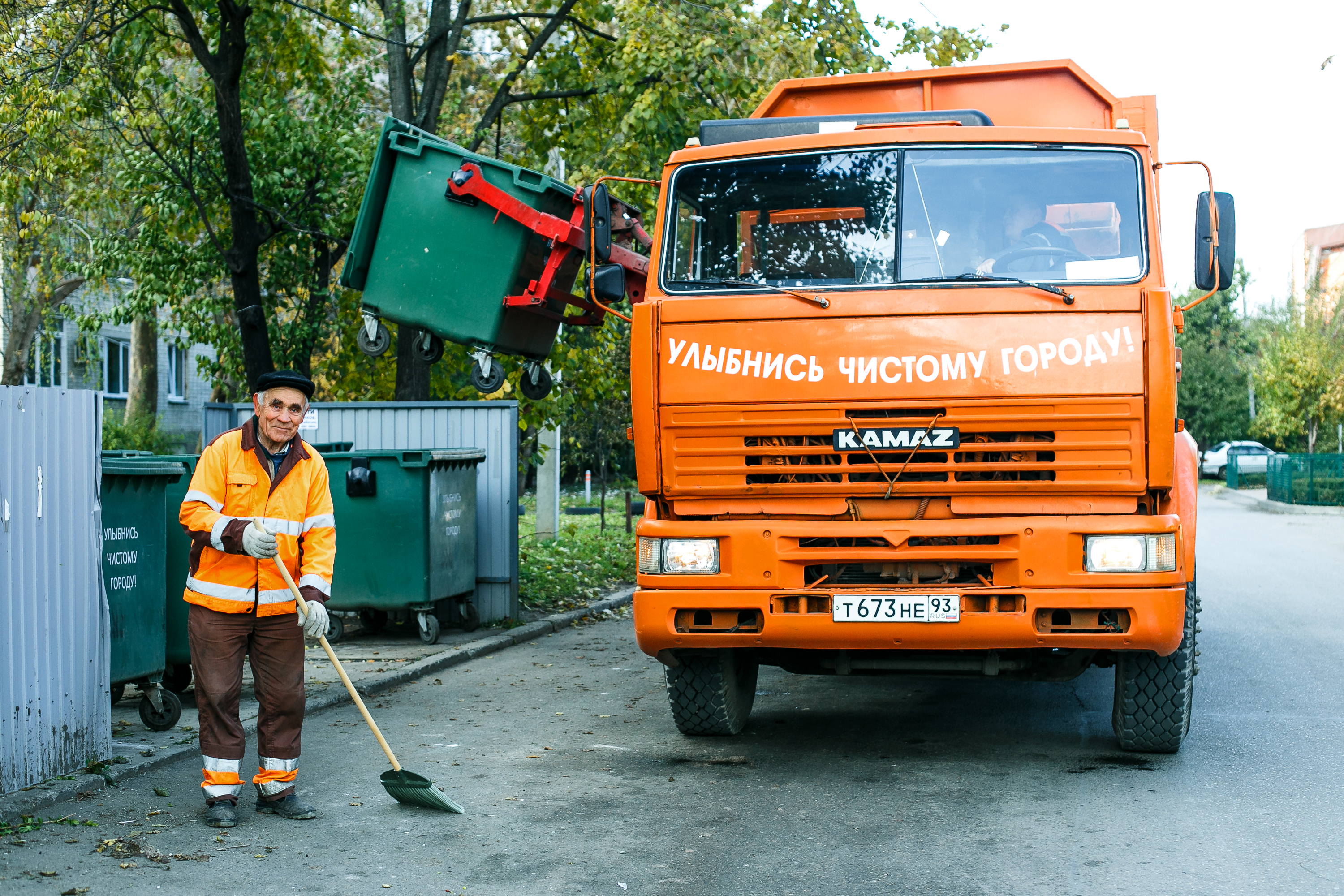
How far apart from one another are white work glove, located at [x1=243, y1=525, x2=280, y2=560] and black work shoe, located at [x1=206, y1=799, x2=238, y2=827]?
0.96 metres

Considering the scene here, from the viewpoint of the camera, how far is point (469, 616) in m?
10.6

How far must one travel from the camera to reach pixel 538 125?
14.4 metres

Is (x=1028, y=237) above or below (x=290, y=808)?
above

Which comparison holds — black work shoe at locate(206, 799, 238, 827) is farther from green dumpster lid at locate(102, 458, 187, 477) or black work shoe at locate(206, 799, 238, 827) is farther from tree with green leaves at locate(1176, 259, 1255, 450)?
tree with green leaves at locate(1176, 259, 1255, 450)

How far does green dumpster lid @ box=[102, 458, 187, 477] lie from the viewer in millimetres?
6395

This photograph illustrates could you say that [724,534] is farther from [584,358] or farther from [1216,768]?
[584,358]

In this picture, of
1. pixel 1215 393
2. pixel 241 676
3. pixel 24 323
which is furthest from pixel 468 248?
pixel 1215 393

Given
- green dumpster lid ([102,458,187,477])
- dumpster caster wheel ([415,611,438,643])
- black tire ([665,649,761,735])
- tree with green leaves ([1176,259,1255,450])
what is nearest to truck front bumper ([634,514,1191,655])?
black tire ([665,649,761,735])

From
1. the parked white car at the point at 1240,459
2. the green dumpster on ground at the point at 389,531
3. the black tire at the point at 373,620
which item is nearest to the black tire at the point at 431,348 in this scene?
the green dumpster on ground at the point at 389,531

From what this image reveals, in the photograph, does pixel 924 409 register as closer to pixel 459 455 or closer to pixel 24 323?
pixel 459 455

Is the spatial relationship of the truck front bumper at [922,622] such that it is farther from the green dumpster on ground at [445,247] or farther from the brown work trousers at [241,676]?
the green dumpster on ground at [445,247]

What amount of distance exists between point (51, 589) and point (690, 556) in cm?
266

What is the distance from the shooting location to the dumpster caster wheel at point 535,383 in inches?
378

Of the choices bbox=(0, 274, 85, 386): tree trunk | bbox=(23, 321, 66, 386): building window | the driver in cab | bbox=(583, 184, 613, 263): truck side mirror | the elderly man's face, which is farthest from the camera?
bbox=(23, 321, 66, 386): building window
